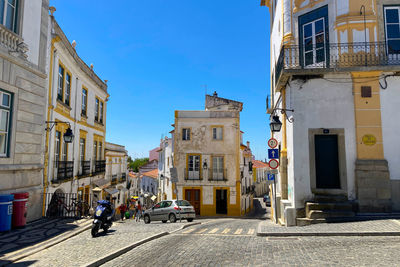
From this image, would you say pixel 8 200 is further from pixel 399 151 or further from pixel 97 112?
pixel 97 112

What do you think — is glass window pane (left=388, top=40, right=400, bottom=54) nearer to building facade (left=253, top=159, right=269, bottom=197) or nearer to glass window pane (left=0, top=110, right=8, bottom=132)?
glass window pane (left=0, top=110, right=8, bottom=132)

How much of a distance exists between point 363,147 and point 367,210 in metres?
2.22

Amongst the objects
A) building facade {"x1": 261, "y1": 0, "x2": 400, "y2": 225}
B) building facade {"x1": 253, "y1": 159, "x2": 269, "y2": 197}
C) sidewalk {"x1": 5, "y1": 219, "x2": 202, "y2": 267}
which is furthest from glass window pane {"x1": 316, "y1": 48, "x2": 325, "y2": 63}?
building facade {"x1": 253, "y1": 159, "x2": 269, "y2": 197}

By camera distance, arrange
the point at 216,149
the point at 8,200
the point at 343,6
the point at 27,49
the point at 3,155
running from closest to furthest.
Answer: the point at 8,200
the point at 3,155
the point at 27,49
the point at 343,6
the point at 216,149

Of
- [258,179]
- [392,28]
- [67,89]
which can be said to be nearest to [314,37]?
[392,28]

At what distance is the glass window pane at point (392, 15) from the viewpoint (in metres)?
11.4

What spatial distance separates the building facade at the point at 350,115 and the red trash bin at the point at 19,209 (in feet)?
29.5

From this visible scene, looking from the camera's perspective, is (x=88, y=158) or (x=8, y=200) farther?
(x=88, y=158)

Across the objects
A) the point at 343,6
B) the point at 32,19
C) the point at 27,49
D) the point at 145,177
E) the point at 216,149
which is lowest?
the point at 145,177

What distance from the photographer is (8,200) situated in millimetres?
8938

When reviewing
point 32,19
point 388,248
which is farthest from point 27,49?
point 388,248

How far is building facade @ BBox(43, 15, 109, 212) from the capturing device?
43.1 ft

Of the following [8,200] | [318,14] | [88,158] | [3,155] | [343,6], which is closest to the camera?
[8,200]

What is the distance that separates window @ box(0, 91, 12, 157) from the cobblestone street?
557cm
